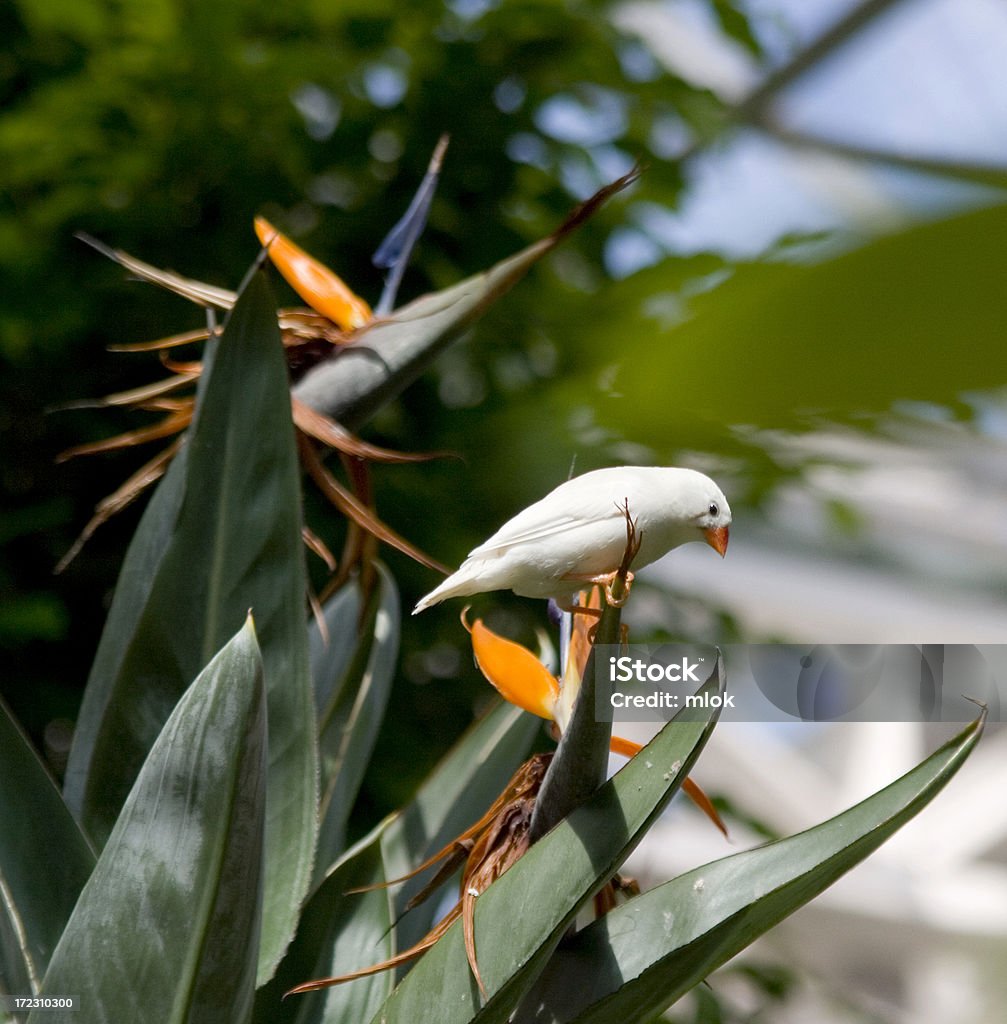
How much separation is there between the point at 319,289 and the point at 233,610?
15 cm

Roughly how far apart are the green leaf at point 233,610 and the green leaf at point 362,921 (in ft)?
0.05

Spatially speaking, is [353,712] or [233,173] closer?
[353,712]

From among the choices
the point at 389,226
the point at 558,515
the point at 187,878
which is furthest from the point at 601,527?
the point at 389,226

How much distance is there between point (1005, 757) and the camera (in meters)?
2.01

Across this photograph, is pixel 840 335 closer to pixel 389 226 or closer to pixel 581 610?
pixel 581 610

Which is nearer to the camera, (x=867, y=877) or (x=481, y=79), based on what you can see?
(x=481, y=79)

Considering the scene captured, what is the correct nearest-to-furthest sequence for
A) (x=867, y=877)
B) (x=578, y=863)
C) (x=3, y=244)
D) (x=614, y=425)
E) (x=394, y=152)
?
(x=614, y=425), (x=578, y=863), (x=3, y=244), (x=394, y=152), (x=867, y=877)

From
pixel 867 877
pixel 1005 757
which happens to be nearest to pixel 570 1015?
pixel 867 877

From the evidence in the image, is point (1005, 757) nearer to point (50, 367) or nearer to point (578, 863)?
point (50, 367)

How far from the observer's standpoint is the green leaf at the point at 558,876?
30 centimetres

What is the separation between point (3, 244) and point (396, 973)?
24.0 inches

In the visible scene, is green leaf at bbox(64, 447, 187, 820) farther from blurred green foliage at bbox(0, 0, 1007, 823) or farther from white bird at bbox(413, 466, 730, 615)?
blurred green foliage at bbox(0, 0, 1007, 823)

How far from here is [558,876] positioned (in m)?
0.31

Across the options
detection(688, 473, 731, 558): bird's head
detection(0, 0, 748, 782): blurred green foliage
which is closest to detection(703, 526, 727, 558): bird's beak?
detection(688, 473, 731, 558): bird's head
